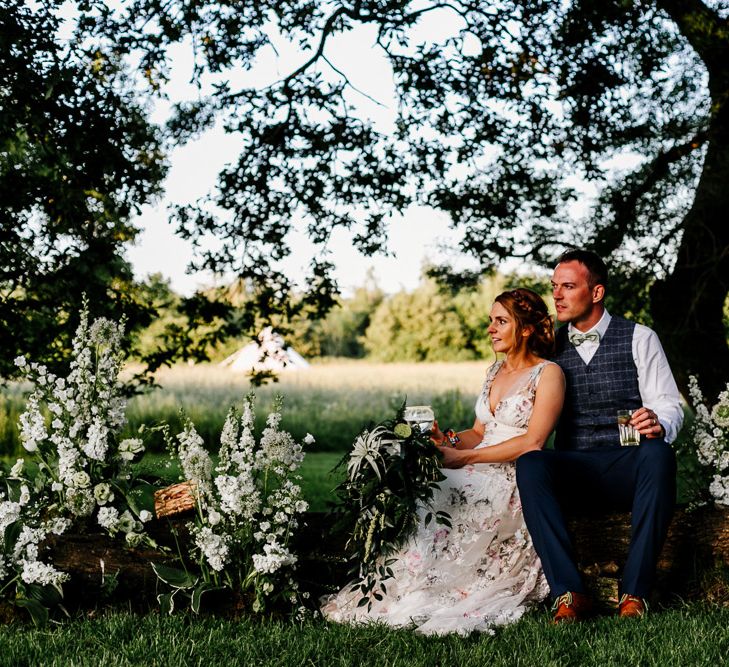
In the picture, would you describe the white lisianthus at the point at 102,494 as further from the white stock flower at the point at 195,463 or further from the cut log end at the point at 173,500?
the cut log end at the point at 173,500

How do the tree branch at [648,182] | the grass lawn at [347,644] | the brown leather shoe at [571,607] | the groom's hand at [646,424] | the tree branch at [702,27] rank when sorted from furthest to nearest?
1. the tree branch at [648,182]
2. the tree branch at [702,27]
3. the groom's hand at [646,424]
4. the brown leather shoe at [571,607]
5. the grass lawn at [347,644]

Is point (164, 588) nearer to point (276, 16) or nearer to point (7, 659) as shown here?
point (7, 659)

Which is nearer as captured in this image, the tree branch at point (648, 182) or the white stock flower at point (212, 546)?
the white stock flower at point (212, 546)

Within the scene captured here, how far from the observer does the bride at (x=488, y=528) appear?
457 cm

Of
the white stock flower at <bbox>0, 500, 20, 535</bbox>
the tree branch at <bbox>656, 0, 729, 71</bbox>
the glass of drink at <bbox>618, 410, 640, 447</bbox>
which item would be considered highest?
the tree branch at <bbox>656, 0, 729, 71</bbox>

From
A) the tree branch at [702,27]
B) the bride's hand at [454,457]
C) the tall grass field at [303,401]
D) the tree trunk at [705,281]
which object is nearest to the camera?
the bride's hand at [454,457]

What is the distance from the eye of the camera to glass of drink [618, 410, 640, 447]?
15.4 ft

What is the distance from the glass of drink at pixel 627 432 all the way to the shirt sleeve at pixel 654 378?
22 centimetres

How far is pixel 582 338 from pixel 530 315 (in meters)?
0.34

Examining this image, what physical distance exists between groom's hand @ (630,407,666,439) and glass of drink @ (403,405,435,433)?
40.0 inches

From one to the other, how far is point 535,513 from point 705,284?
5.44 m

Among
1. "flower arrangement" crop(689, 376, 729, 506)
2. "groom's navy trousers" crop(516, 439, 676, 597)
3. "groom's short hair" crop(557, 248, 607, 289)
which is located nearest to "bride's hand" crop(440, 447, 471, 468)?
"groom's navy trousers" crop(516, 439, 676, 597)

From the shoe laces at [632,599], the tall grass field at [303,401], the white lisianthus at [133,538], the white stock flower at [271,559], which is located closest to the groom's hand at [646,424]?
the shoe laces at [632,599]

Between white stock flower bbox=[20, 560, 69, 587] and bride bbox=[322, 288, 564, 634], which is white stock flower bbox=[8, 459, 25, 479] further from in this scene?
bride bbox=[322, 288, 564, 634]
